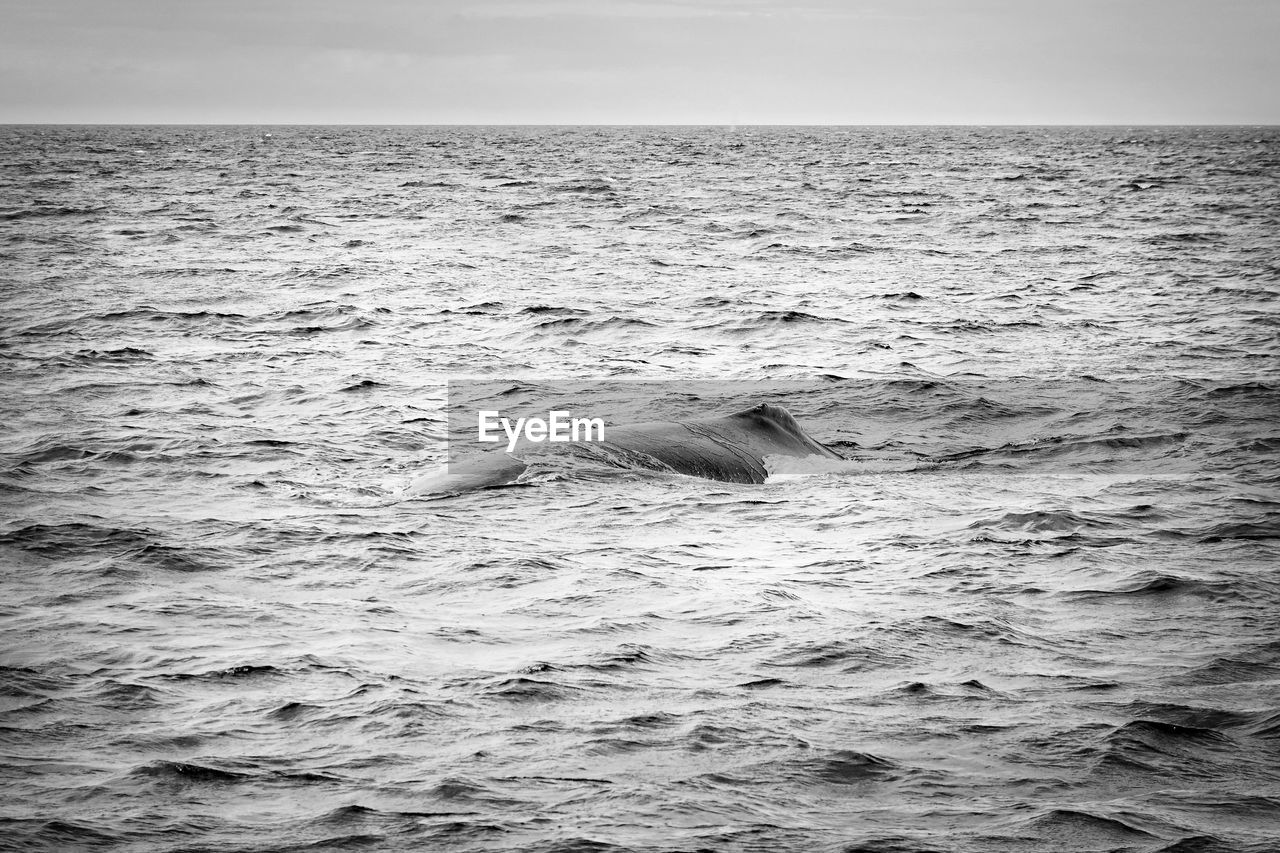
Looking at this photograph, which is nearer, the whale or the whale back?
the whale

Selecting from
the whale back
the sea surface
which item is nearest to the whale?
the whale back

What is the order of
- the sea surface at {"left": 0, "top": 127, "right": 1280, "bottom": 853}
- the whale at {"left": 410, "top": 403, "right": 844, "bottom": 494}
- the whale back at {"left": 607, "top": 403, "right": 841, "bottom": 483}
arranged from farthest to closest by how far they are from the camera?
the whale back at {"left": 607, "top": 403, "right": 841, "bottom": 483}
the whale at {"left": 410, "top": 403, "right": 844, "bottom": 494}
the sea surface at {"left": 0, "top": 127, "right": 1280, "bottom": 853}

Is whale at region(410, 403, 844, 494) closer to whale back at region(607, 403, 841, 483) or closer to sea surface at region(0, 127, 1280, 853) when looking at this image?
whale back at region(607, 403, 841, 483)

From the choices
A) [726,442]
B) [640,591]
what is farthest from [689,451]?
[640,591]

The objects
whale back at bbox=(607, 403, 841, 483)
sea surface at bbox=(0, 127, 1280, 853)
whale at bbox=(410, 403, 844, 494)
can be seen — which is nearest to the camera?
sea surface at bbox=(0, 127, 1280, 853)

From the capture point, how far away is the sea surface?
7078 millimetres

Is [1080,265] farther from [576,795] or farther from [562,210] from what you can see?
[576,795]

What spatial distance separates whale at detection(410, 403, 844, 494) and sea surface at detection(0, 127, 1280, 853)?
0.41m

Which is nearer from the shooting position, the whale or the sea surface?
the sea surface

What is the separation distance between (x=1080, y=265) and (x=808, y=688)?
31.8 metres

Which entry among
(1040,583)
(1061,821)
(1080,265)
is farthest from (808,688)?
(1080,265)

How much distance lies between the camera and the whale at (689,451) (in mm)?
14055

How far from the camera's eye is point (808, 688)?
343 inches

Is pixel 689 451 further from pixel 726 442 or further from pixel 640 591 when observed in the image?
pixel 640 591
